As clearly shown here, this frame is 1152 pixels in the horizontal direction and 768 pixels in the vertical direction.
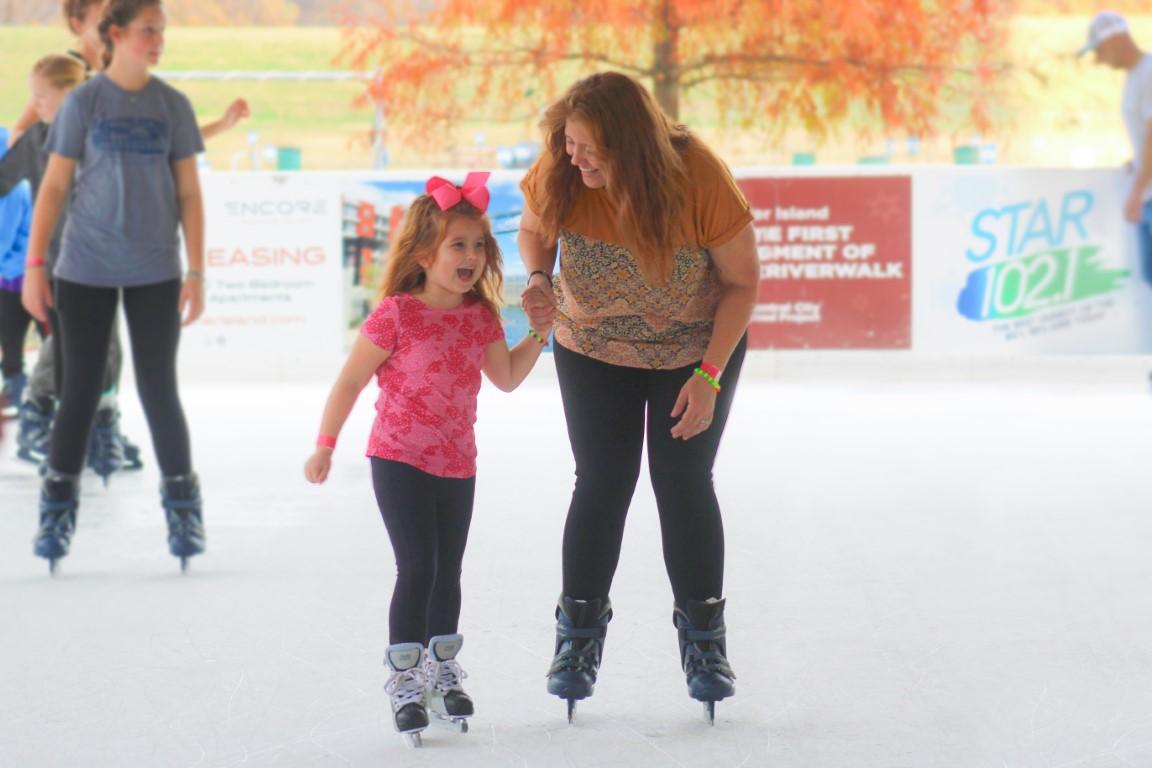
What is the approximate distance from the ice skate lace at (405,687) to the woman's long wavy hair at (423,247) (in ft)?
1.62

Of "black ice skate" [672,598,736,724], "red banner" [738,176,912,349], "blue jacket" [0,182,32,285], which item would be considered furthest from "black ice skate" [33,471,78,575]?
"red banner" [738,176,912,349]

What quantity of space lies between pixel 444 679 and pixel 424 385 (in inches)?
15.3

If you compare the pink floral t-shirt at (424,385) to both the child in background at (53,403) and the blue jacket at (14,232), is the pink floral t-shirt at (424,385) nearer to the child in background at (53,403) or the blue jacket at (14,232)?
the child in background at (53,403)

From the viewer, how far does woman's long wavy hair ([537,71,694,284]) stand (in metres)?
2.09

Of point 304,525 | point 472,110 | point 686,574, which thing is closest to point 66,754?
point 686,574

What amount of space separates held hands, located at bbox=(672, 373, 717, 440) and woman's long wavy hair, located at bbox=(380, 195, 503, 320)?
0.29 meters

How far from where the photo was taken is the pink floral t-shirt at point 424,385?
214 centimetres

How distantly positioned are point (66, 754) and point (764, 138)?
9.98 meters

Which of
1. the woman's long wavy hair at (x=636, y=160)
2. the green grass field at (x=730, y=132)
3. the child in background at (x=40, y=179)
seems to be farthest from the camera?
the green grass field at (x=730, y=132)

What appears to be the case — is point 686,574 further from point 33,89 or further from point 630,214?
point 33,89

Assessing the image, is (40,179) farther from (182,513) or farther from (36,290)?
(182,513)

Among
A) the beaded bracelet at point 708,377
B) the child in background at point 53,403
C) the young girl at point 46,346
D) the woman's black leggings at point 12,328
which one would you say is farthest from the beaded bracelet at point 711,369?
the woman's black leggings at point 12,328

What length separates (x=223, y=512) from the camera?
3.99 metres

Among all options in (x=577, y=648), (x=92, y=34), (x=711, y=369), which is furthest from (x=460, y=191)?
(x=92, y=34)
